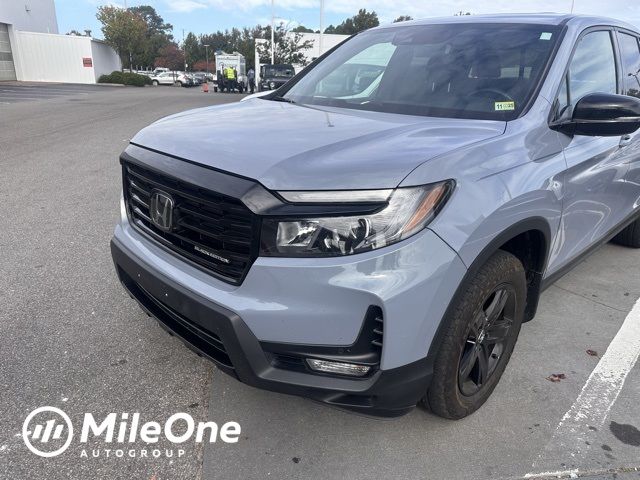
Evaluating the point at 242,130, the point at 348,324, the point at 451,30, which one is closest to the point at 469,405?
the point at 348,324

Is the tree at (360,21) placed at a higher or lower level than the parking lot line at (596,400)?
higher

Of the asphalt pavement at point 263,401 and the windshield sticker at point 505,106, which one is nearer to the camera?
the asphalt pavement at point 263,401

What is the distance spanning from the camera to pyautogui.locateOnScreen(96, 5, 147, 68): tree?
141 feet

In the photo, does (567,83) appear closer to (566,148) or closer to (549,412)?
(566,148)

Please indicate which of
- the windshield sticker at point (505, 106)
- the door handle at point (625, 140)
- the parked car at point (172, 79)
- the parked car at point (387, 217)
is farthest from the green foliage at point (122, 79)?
the windshield sticker at point (505, 106)

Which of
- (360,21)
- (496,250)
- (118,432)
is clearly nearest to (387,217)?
(496,250)

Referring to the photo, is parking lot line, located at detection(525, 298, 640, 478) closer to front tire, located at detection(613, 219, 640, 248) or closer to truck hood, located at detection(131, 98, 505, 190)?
truck hood, located at detection(131, 98, 505, 190)

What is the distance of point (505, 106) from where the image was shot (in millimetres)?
2537

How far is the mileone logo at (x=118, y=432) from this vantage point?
7.37 ft

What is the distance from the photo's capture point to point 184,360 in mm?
2891

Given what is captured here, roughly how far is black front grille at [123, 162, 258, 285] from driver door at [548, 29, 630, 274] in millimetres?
1702

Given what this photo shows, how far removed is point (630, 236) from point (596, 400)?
289 centimetres

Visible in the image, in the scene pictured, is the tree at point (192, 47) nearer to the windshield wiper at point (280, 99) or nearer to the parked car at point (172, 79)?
the parked car at point (172, 79)

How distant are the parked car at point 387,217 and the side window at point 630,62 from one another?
536mm
